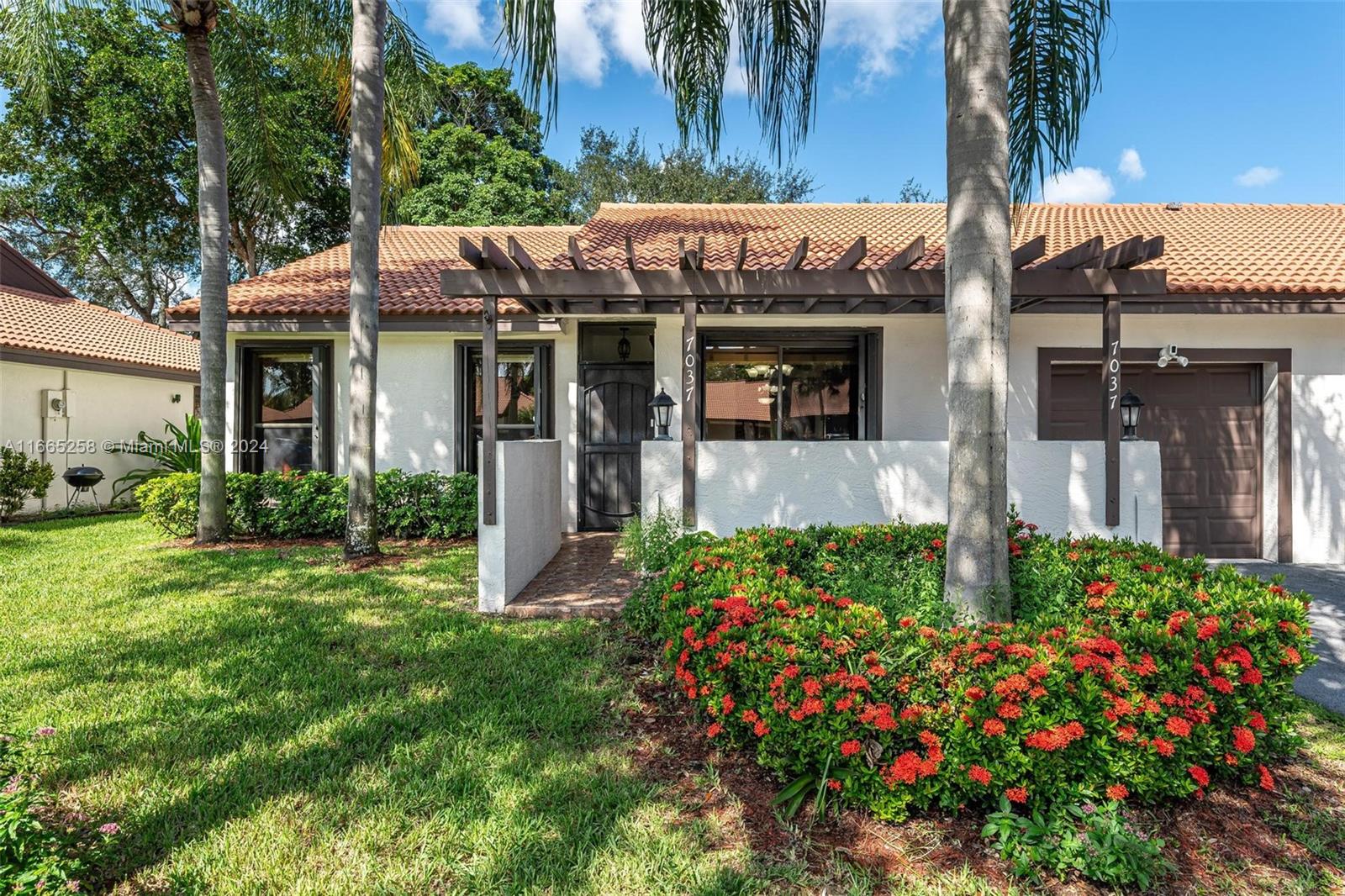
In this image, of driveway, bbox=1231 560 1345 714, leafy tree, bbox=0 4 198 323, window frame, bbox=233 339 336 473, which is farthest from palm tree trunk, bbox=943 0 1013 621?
leafy tree, bbox=0 4 198 323

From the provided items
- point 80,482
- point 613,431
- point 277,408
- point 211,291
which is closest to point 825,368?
point 613,431

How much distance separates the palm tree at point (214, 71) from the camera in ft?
24.0

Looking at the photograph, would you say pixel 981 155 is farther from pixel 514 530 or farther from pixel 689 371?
Result: pixel 514 530

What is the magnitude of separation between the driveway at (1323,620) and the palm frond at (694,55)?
5.31 meters

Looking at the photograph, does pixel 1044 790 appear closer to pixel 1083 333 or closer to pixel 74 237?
pixel 1083 333

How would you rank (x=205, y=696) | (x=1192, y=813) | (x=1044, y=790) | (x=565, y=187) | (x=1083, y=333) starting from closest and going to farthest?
(x=1044, y=790), (x=1192, y=813), (x=205, y=696), (x=1083, y=333), (x=565, y=187)

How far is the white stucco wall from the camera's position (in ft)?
36.7

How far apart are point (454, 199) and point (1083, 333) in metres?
17.3

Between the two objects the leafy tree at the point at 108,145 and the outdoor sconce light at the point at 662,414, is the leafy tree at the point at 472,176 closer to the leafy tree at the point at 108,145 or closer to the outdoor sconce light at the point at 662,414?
the leafy tree at the point at 108,145

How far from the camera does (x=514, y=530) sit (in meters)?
5.65

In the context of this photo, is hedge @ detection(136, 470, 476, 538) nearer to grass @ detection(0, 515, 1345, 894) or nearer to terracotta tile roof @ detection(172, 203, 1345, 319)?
terracotta tile roof @ detection(172, 203, 1345, 319)

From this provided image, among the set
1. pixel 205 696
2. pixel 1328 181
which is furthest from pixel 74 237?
pixel 1328 181

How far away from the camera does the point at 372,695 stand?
376 cm

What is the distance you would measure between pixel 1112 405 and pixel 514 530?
5321 millimetres
